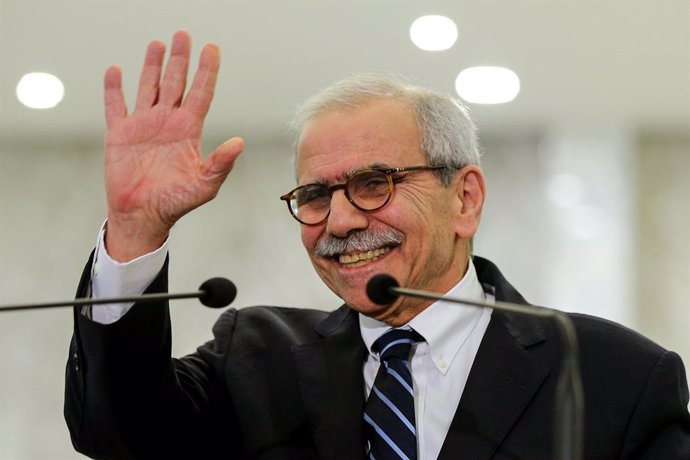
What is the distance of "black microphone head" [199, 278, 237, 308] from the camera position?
1573 millimetres

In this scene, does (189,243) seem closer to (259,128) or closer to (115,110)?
(259,128)

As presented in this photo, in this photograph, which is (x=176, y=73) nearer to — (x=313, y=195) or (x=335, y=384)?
(x=313, y=195)

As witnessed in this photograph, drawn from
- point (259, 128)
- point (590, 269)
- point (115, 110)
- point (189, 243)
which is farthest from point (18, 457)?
point (115, 110)

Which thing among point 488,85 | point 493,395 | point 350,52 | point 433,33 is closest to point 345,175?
point 493,395

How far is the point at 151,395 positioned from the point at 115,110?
0.45 m

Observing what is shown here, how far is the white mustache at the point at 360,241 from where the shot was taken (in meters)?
1.92

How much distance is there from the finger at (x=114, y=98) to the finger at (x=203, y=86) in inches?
3.9

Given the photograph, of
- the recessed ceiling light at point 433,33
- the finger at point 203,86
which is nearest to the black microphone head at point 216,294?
the finger at point 203,86

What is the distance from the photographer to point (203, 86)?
179 centimetres

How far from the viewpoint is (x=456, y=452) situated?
1789 millimetres

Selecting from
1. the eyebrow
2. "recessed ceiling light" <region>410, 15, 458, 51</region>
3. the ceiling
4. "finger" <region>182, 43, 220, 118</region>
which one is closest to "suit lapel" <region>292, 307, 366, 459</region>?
the eyebrow

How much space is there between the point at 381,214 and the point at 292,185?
3.59 metres

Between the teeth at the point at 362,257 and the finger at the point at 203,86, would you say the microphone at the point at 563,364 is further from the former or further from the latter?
the finger at the point at 203,86

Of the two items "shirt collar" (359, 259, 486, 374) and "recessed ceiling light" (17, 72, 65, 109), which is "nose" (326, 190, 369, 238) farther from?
"recessed ceiling light" (17, 72, 65, 109)
